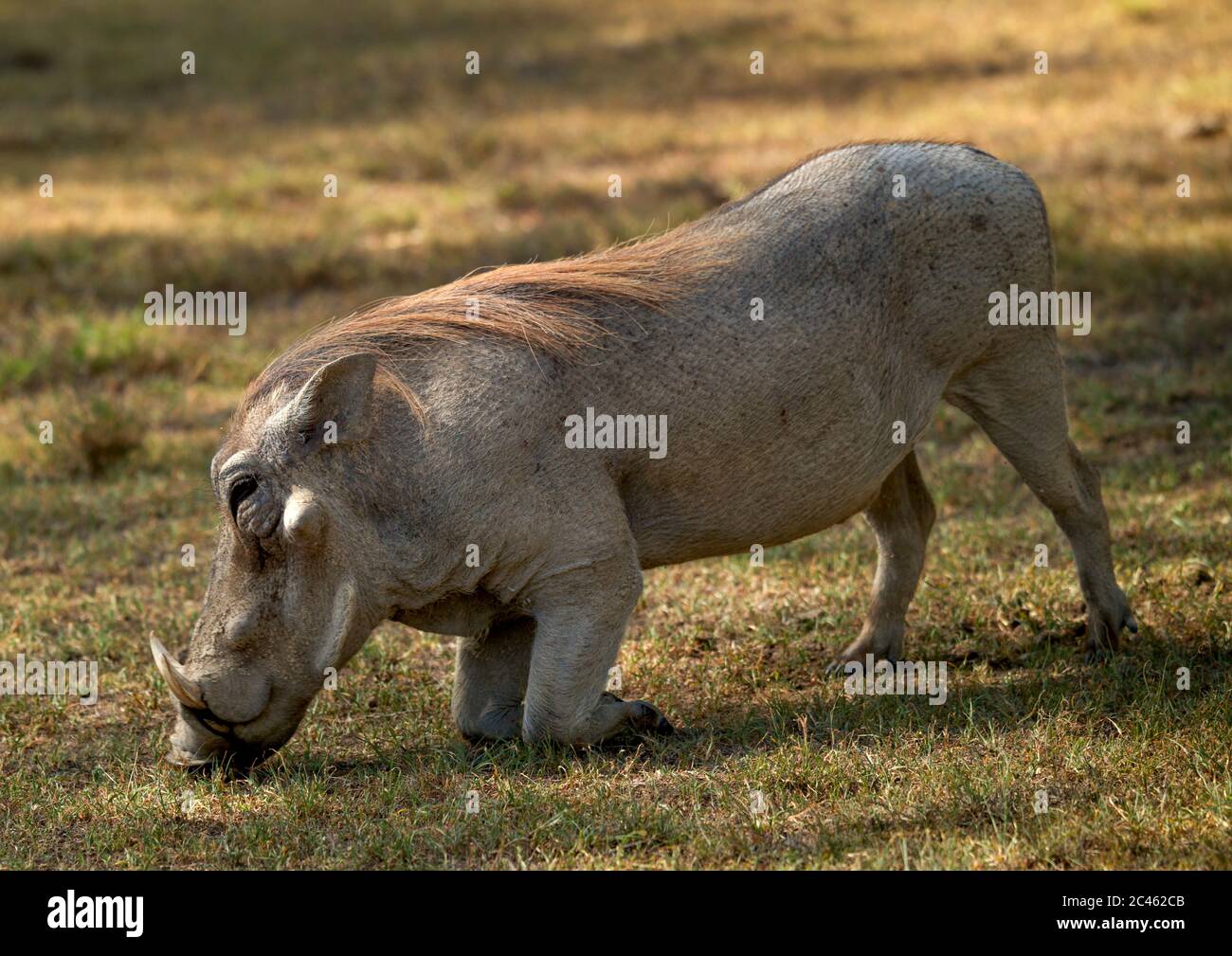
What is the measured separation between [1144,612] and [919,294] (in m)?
1.30

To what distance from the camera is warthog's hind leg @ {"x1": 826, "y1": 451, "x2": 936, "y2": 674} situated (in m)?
4.70

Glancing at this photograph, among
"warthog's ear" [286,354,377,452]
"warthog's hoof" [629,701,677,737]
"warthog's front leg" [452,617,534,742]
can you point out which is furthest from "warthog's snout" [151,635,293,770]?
"warthog's hoof" [629,701,677,737]

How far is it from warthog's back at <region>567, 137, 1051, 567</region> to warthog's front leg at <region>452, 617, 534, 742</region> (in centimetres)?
41

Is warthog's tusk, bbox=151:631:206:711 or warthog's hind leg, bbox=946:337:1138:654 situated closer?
warthog's tusk, bbox=151:631:206:711

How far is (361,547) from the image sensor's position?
12.3ft

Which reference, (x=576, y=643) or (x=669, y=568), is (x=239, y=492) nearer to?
(x=576, y=643)

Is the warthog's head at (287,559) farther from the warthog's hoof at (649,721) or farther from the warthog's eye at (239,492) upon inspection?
the warthog's hoof at (649,721)

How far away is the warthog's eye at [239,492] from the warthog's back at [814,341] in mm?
783

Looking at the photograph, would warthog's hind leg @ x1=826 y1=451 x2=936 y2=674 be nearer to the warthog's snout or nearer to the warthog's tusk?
the warthog's snout

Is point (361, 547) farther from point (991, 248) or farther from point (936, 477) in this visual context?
point (936, 477)

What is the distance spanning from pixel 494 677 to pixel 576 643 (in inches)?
15.9

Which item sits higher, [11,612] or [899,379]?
[899,379]

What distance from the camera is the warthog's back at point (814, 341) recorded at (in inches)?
157

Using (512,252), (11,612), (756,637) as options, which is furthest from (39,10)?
(756,637)
